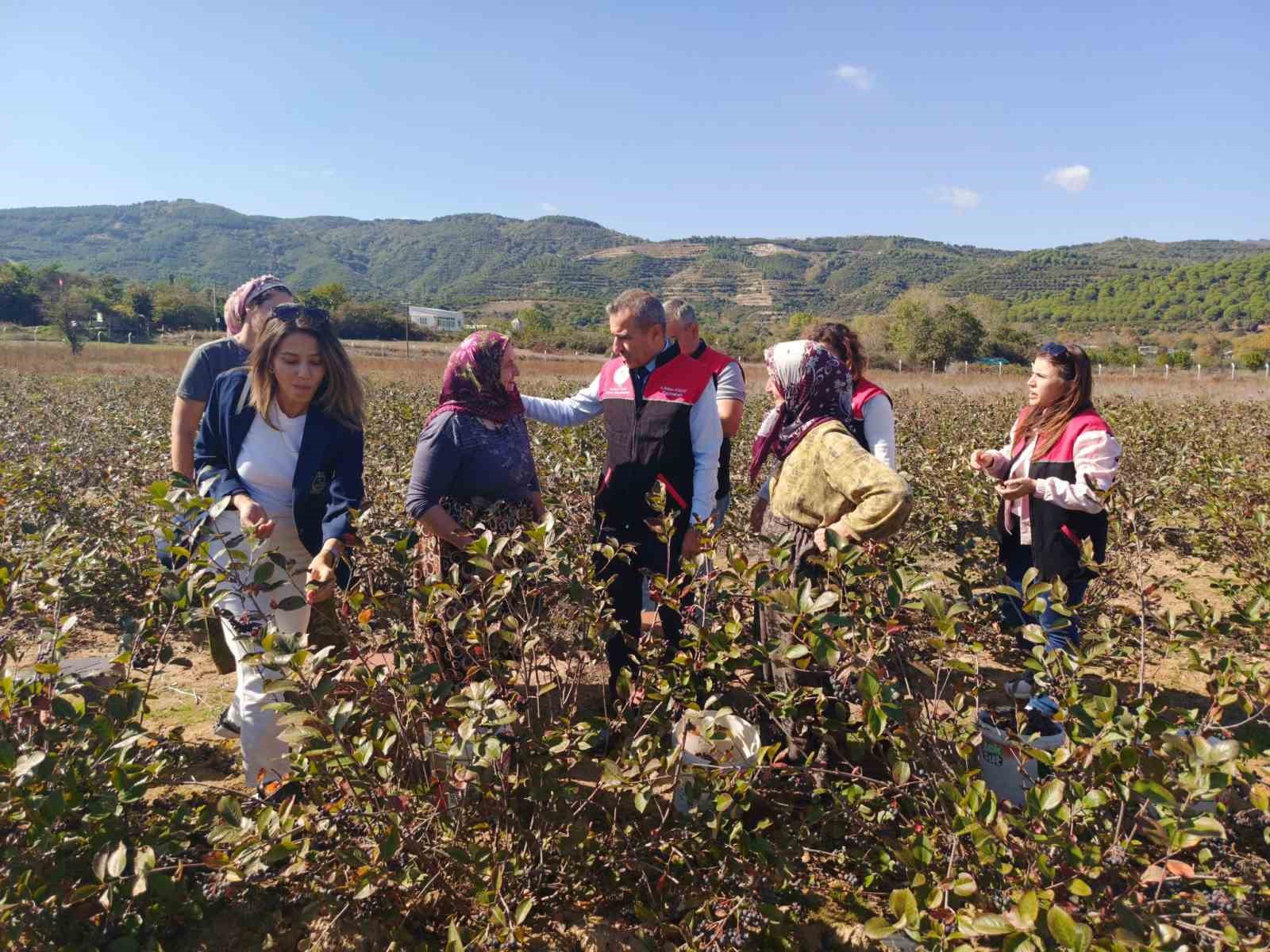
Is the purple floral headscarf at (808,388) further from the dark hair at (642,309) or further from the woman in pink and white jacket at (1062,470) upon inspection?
the woman in pink and white jacket at (1062,470)

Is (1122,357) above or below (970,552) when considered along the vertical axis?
above

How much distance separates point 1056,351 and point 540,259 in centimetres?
16246

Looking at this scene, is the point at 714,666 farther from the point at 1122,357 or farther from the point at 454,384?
the point at 1122,357

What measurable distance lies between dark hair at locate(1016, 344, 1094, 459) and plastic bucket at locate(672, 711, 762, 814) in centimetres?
173

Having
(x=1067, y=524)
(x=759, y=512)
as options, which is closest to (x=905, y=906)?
(x=759, y=512)

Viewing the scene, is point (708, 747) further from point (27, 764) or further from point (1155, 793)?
point (27, 764)

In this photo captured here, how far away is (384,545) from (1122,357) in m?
55.8

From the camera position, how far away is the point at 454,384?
8.30 feet

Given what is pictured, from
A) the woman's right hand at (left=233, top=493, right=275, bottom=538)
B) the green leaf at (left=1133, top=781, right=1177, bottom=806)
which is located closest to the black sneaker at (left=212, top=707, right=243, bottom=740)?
the woman's right hand at (left=233, top=493, right=275, bottom=538)

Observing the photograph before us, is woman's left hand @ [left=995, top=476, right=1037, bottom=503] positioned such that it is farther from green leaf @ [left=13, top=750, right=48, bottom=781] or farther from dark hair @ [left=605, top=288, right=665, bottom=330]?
green leaf @ [left=13, top=750, right=48, bottom=781]

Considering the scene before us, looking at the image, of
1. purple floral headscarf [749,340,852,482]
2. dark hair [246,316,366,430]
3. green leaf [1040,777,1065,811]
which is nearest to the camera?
green leaf [1040,777,1065,811]

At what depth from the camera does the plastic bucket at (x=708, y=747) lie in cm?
159

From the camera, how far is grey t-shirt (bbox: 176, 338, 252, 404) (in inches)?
113

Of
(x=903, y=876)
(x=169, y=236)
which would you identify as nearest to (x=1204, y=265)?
(x=903, y=876)
